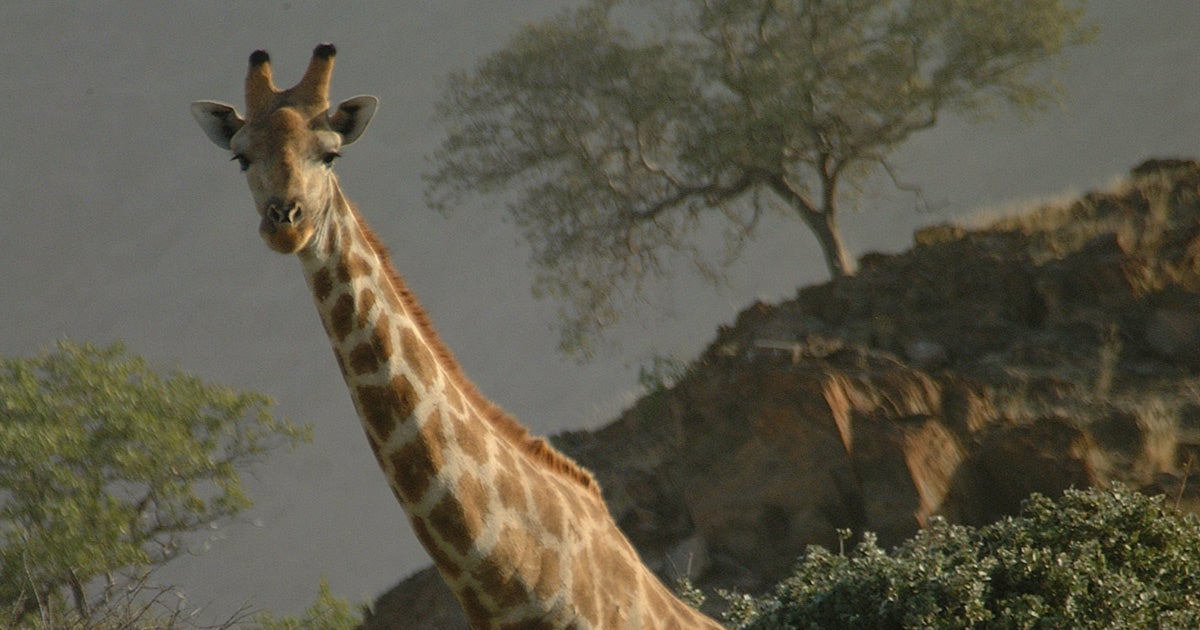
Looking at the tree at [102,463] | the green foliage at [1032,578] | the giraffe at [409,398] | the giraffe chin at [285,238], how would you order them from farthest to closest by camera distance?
the tree at [102,463]
the green foliage at [1032,578]
the giraffe at [409,398]
the giraffe chin at [285,238]

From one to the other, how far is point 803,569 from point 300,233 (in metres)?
6.36

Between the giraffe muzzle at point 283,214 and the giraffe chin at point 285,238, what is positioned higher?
the giraffe muzzle at point 283,214

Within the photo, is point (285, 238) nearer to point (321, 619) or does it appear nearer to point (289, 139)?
point (289, 139)

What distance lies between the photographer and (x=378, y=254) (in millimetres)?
5324

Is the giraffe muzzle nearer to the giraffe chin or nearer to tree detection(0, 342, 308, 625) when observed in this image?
the giraffe chin

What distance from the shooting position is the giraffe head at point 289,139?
4.47 metres

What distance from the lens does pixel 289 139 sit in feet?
15.3

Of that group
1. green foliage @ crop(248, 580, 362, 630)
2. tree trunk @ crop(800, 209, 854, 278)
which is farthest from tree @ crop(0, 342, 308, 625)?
tree trunk @ crop(800, 209, 854, 278)

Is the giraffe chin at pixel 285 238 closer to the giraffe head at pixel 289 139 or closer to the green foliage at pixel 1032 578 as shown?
the giraffe head at pixel 289 139

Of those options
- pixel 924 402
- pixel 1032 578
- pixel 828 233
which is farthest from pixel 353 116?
pixel 828 233

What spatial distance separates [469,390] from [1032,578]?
4706 millimetres

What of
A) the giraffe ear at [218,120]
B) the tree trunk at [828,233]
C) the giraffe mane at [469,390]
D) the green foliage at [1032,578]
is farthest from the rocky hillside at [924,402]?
the giraffe ear at [218,120]

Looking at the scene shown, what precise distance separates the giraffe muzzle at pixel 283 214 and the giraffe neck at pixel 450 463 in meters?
0.36

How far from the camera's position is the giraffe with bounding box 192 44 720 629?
4.75m
